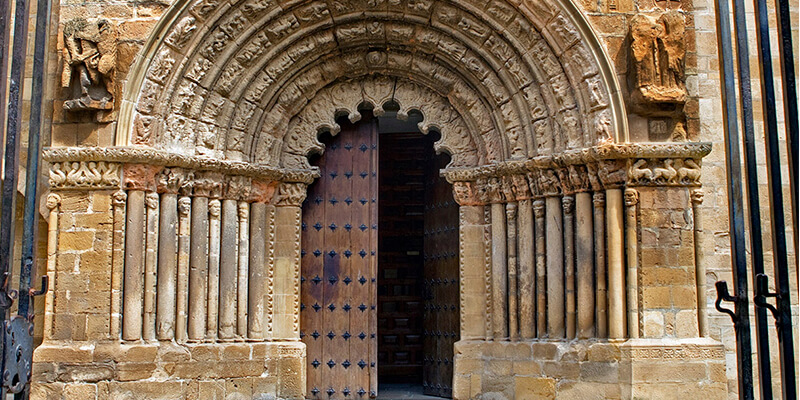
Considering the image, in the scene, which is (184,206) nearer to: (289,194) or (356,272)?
(289,194)

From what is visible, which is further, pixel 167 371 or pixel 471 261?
pixel 471 261

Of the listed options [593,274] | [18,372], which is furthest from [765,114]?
[18,372]

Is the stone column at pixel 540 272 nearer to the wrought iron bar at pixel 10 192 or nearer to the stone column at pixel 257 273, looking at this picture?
the stone column at pixel 257 273

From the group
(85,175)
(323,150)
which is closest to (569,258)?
(323,150)

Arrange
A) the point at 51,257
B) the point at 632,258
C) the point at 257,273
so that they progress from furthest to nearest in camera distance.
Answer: the point at 257,273 < the point at 51,257 < the point at 632,258

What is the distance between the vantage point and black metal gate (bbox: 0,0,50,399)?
5750 millimetres

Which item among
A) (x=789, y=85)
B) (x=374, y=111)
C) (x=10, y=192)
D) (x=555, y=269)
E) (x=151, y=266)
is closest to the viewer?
(x=789, y=85)

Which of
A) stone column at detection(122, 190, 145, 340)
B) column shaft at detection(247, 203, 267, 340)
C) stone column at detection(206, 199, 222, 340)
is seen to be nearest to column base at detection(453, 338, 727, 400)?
column shaft at detection(247, 203, 267, 340)

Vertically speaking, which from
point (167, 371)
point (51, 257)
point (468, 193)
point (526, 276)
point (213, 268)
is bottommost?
point (167, 371)

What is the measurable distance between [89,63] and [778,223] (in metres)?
6.05

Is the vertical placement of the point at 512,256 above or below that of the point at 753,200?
below

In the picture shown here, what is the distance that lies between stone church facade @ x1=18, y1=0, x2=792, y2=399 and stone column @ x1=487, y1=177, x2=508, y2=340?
0.02 meters

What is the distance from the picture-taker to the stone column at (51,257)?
8508 millimetres

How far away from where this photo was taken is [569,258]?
879 centimetres
